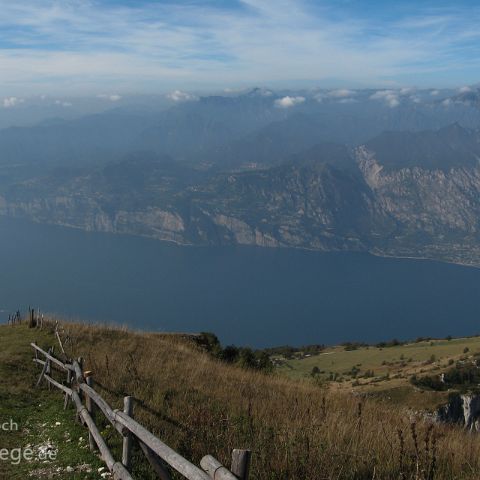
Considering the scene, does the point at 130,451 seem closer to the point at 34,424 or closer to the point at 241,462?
the point at 241,462

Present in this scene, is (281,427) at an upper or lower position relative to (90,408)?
upper

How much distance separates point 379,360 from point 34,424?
66.6 m

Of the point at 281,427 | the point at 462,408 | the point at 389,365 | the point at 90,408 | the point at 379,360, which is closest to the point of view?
the point at 281,427

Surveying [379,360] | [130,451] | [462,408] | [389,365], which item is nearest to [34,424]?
[130,451]

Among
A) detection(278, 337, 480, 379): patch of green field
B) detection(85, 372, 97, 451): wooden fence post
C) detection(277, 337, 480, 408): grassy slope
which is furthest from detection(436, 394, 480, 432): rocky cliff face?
detection(85, 372, 97, 451): wooden fence post

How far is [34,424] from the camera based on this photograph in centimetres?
985

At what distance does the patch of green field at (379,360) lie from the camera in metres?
60.4

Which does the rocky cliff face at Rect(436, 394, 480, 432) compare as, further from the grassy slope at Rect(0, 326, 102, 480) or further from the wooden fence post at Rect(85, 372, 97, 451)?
the wooden fence post at Rect(85, 372, 97, 451)

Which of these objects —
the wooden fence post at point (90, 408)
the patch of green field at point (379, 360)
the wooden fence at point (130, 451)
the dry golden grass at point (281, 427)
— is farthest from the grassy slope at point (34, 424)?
the patch of green field at point (379, 360)

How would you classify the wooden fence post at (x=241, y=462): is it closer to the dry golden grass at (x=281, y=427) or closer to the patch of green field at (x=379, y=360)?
the dry golden grass at (x=281, y=427)

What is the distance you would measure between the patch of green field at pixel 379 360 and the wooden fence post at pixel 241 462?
54079 mm

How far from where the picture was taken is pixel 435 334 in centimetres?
17288

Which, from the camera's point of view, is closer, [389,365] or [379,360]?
[389,365]

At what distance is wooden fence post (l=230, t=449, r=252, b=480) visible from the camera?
159 inches
